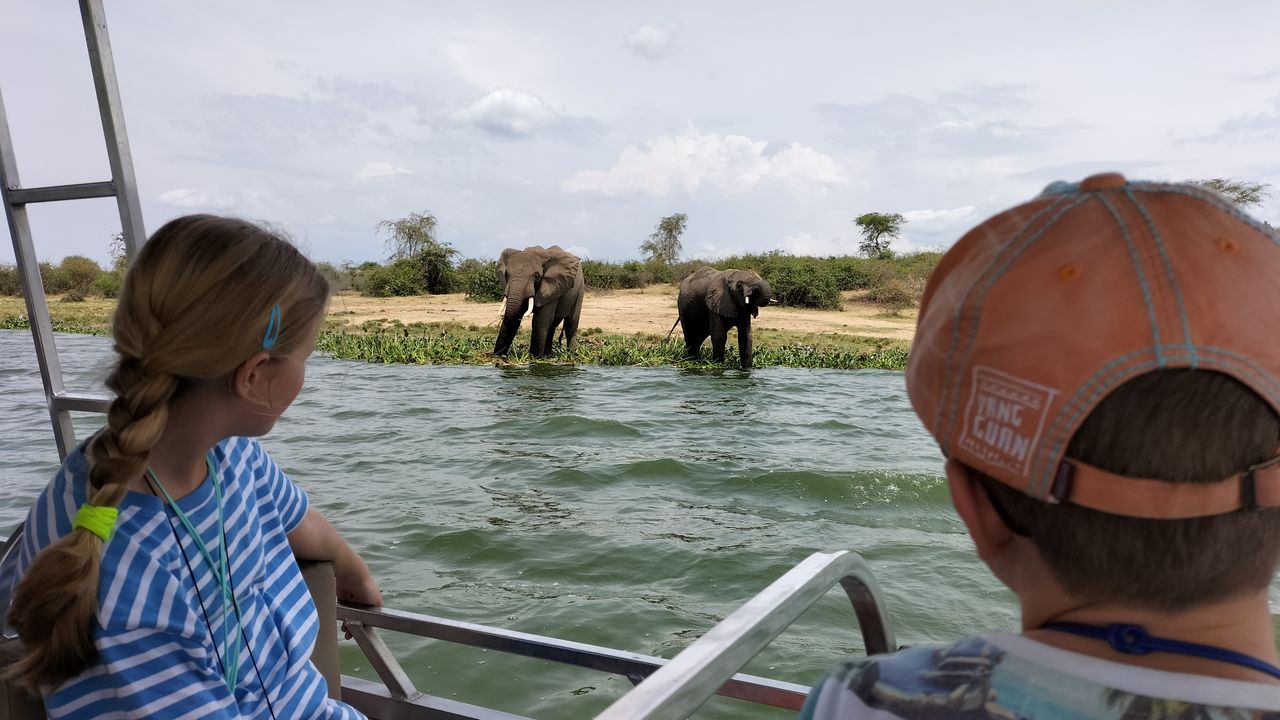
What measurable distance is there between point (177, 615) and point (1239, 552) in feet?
3.94

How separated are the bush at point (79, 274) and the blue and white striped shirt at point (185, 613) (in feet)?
76.5

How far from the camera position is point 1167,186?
78 centimetres

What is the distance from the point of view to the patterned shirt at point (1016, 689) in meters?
0.64

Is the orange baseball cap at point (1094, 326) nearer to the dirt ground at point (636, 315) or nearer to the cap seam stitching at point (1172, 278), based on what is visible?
the cap seam stitching at point (1172, 278)

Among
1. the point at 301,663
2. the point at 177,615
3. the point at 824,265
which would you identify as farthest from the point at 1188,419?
the point at 824,265

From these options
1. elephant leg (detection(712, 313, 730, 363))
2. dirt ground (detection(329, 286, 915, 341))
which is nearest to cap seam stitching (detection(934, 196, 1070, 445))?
elephant leg (detection(712, 313, 730, 363))

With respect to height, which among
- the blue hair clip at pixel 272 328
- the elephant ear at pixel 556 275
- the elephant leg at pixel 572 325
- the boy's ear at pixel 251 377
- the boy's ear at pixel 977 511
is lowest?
the elephant leg at pixel 572 325

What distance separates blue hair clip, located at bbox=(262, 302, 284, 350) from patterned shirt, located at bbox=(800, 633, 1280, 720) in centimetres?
99

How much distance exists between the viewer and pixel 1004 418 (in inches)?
28.8

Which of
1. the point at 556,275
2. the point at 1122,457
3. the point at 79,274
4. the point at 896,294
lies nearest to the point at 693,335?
the point at 556,275

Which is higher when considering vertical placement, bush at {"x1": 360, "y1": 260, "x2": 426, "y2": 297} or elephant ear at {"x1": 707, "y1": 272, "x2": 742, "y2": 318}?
bush at {"x1": 360, "y1": 260, "x2": 426, "y2": 297}

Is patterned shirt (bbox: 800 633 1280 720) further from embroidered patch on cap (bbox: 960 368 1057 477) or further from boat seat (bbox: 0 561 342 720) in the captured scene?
boat seat (bbox: 0 561 342 720)

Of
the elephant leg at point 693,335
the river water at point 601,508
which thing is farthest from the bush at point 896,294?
the river water at point 601,508

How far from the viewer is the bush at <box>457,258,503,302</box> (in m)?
28.1
